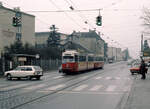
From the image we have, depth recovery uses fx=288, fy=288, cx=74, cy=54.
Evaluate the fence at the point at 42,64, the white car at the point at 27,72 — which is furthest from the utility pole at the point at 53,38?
the white car at the point at 27,72

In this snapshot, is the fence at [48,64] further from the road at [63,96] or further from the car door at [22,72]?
the road at [63,96]

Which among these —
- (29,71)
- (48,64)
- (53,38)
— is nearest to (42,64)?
(48,64)

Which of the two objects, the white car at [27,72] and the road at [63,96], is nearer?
the road at [63,96]

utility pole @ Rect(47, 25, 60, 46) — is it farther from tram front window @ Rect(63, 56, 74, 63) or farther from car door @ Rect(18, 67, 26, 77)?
car door @ Rect(18, 67, 26, 77)

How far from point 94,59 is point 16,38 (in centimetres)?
2320

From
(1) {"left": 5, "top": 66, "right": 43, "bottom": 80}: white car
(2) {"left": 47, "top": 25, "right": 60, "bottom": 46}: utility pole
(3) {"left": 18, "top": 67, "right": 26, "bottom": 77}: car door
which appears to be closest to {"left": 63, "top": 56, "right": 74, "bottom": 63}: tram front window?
(1) {"left": 5, "top": 66, "right": 43, "bottom": 80}: white car

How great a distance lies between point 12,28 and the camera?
218 feet

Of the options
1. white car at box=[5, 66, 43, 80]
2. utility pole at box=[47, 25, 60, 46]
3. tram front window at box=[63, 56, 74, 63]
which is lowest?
white car at box=[5, 66, 43, 80]

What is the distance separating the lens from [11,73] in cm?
3003

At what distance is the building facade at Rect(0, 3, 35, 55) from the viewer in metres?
62.2

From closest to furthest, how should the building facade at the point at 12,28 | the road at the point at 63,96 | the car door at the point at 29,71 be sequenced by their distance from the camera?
the road at the point at 63,96 → the car door at the point at 29,71 → the building facade at the point at 12,28

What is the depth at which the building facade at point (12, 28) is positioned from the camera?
6222 centimetres

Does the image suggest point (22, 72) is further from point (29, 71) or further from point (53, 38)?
point (53, 38)

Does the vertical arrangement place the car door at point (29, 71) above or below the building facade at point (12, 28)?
below
